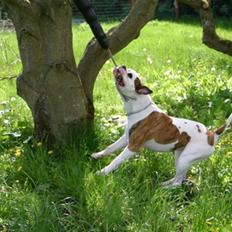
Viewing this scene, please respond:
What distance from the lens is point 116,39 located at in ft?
15.4

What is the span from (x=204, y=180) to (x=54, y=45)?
1.48 metres

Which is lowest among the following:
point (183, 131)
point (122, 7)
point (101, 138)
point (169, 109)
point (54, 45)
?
point (122, 7)

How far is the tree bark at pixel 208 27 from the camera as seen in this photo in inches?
226

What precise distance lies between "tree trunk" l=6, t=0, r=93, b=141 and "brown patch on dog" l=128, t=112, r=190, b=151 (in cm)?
73

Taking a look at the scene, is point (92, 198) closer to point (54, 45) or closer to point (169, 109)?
point (54, 45)

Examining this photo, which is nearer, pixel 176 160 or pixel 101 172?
pixel 101 172

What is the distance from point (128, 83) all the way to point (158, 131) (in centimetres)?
38

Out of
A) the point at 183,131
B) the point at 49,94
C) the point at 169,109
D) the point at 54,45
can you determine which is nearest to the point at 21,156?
the point at 49,94

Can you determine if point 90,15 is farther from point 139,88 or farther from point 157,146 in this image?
point 157,146

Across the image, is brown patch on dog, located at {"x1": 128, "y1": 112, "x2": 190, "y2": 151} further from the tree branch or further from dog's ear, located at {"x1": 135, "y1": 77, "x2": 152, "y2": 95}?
the tree branch

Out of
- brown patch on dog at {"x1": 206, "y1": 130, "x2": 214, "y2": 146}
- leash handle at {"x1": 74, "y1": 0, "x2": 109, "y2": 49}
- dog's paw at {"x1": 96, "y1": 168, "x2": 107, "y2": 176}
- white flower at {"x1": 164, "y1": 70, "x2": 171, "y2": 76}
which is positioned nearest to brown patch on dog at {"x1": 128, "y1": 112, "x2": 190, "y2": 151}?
brown patch on dog at {"x1": 206, "y1": 130, "x2": 214, "y2": 146}

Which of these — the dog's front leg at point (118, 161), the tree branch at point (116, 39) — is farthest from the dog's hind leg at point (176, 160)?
the tree branch at point (116, 39)

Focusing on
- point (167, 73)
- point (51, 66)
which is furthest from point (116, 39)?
point (167, 73)

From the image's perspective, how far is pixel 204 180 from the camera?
3871 mm
